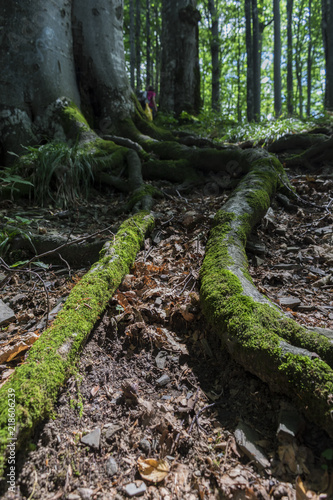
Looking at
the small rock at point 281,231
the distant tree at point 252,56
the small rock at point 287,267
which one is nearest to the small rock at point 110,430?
the small rock at point 287,267

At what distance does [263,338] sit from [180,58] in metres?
9.31

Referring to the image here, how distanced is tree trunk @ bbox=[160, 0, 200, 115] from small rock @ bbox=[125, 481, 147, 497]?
937 centimetres

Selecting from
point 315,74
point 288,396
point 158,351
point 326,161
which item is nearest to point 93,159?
point 158,351

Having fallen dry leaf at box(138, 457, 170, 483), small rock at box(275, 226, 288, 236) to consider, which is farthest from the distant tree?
fallen dry leaf at box(138, 457, 170, 483)

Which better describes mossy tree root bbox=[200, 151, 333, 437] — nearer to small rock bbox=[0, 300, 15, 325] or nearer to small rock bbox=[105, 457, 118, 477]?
small rock bbox=[105, 457, 118, 477]

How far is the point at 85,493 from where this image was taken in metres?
1.33

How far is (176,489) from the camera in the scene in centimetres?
137

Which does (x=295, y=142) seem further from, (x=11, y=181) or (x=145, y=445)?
(x=145, y=445)

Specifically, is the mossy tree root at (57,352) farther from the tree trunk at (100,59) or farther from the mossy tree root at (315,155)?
the tree trunk at (100,59)

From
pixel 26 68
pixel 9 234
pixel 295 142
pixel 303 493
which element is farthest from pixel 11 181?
pixel 295 142

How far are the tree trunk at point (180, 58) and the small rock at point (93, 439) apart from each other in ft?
30.1

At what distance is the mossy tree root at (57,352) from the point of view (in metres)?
1.40

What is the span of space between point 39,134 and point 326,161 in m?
5.11

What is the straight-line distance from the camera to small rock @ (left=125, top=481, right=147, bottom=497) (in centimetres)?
134
